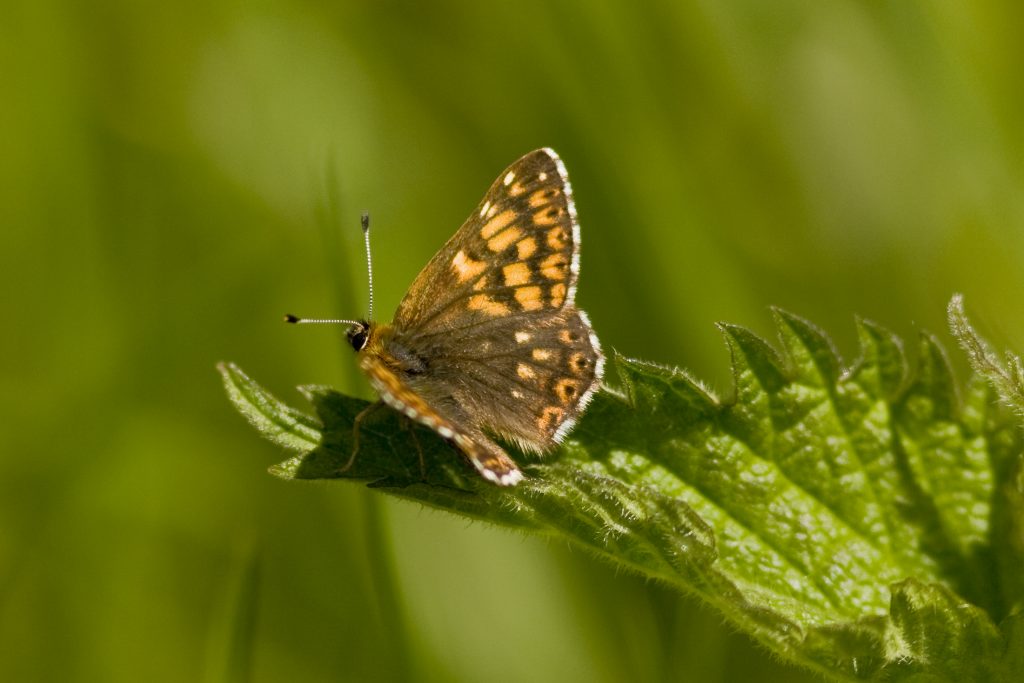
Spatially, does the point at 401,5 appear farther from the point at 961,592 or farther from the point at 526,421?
the point at 961,592

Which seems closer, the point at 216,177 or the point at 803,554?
the point at 803,554

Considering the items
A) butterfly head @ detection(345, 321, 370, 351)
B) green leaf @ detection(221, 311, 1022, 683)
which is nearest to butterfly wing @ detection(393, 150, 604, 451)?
butterfly head @ detection(345, 321, 370, 351)

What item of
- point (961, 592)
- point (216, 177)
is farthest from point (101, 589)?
point (961, 592)

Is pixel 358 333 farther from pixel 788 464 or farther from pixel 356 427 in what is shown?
pixel 788 464

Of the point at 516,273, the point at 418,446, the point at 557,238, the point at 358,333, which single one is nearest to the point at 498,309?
the point at 516,273

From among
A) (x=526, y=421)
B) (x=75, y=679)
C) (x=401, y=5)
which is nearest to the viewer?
(x=526, y=421)
